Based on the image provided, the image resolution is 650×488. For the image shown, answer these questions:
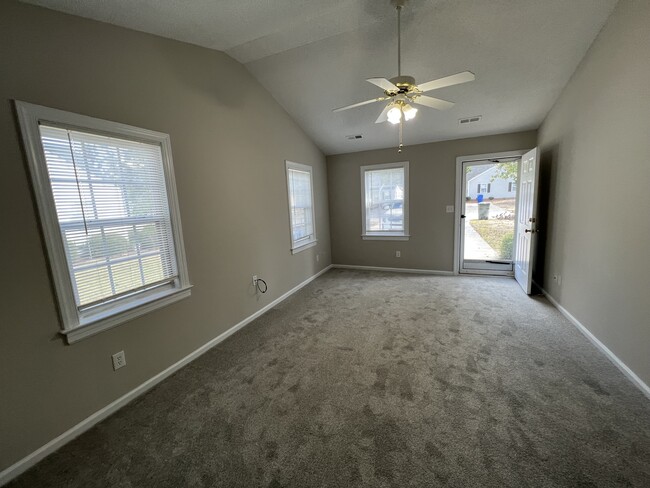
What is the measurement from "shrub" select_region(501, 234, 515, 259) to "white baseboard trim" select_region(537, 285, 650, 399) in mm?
1999

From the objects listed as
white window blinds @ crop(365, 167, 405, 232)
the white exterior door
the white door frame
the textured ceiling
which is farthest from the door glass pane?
the textured ceiling

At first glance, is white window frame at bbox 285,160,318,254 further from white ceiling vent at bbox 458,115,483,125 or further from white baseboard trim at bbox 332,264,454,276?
white ceiling vent at bbox 458,115,483,125

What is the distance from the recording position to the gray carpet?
4.53 ft

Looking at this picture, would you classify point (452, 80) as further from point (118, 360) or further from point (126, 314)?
point (118, 360)

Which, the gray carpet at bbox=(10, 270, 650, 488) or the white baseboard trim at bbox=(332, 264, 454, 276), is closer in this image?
the gray carpet at bbox=(10, 270, 650, 488)

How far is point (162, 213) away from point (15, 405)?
1431 millimetres

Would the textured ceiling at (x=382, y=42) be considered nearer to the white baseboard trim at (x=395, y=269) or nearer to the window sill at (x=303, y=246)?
the window sill at (x=303, y=246)

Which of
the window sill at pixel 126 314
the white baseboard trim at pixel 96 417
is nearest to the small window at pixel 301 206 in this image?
the white baseboard trim at pixel 96 417

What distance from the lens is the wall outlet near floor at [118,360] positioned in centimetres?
Result: 192

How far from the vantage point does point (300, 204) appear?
14.5ft

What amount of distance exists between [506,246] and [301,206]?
13.4ft

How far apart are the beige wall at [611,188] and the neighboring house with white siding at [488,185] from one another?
208 centimetres

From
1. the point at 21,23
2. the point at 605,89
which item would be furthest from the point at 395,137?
the point at 21,23

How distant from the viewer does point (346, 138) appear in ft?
14.9
